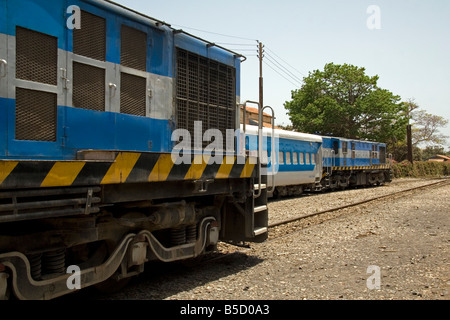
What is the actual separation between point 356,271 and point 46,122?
437 cm

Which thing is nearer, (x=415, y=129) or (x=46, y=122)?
(x=46, y=122)

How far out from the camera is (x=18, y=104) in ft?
11.7

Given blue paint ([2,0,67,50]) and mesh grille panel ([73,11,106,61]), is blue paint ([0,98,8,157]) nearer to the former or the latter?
blue paint ([2,0,67,50])

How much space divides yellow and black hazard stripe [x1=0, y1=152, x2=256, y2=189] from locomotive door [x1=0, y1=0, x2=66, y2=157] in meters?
0.56

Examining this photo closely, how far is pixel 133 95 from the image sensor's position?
4.73 meters

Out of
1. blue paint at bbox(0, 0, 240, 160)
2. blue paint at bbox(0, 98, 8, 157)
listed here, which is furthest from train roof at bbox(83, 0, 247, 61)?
blue paint at bbox(0, 98, 8, 157)

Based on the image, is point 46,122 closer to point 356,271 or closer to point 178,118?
point 178,118

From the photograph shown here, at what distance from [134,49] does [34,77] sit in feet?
4.57

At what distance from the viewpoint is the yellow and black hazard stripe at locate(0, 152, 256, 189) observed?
299 centimetres

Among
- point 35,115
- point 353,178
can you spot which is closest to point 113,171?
point 35,115

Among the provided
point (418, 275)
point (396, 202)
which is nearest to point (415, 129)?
point (396, 202)

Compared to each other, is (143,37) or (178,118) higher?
(143,37)

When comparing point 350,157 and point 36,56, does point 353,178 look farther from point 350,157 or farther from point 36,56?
point 36,56

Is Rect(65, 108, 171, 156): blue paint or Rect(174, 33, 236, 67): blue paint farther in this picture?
Rect(174, 33, 236, 67): blue paint
